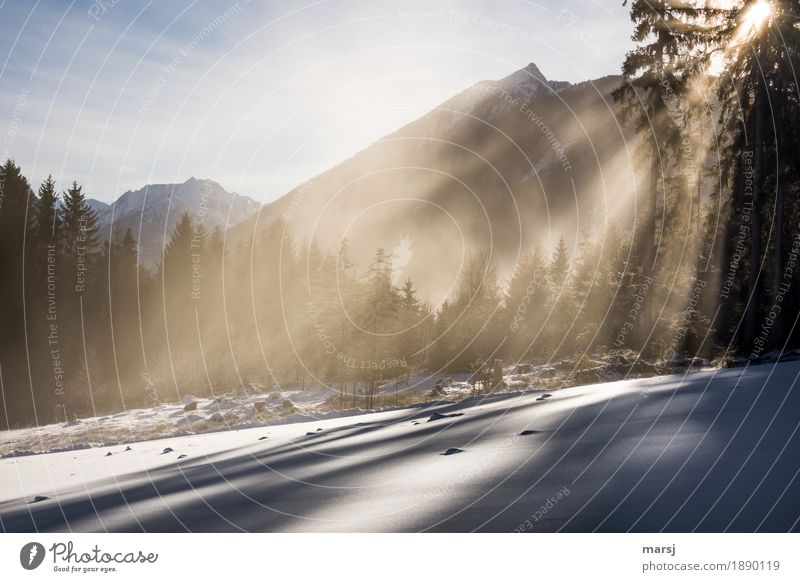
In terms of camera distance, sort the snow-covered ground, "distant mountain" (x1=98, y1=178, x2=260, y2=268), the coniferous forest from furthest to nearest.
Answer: the coniferous forest → "distant mountain" (x1=98, y1=178, x2=260, y2=268) → the snow-covered ground

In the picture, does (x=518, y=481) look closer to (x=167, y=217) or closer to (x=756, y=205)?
(x=167, y=217)

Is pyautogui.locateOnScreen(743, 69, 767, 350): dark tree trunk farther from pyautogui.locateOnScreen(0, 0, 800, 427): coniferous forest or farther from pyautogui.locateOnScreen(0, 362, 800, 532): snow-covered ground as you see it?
pyautogui.locateOnScreen(0, 362, 800, 532): snow-covered ground

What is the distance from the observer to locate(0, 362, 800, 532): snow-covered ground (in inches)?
122

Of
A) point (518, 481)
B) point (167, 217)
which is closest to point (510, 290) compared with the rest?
point (167, 217)

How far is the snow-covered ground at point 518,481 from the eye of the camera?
3.09 metres

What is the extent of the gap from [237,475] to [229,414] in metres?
24.6

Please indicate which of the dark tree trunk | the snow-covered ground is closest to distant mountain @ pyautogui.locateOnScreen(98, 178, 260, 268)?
the snow-covered ground

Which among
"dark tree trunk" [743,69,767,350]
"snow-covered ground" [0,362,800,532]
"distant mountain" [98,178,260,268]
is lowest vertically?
"snow-covered ground" [0,362,800,532]

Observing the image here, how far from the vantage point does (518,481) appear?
3578mm

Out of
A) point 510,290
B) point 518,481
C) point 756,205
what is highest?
point 756,205

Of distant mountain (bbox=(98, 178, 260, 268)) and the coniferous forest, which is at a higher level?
distant mountain (bbox=(98, 178, 260, 268))
